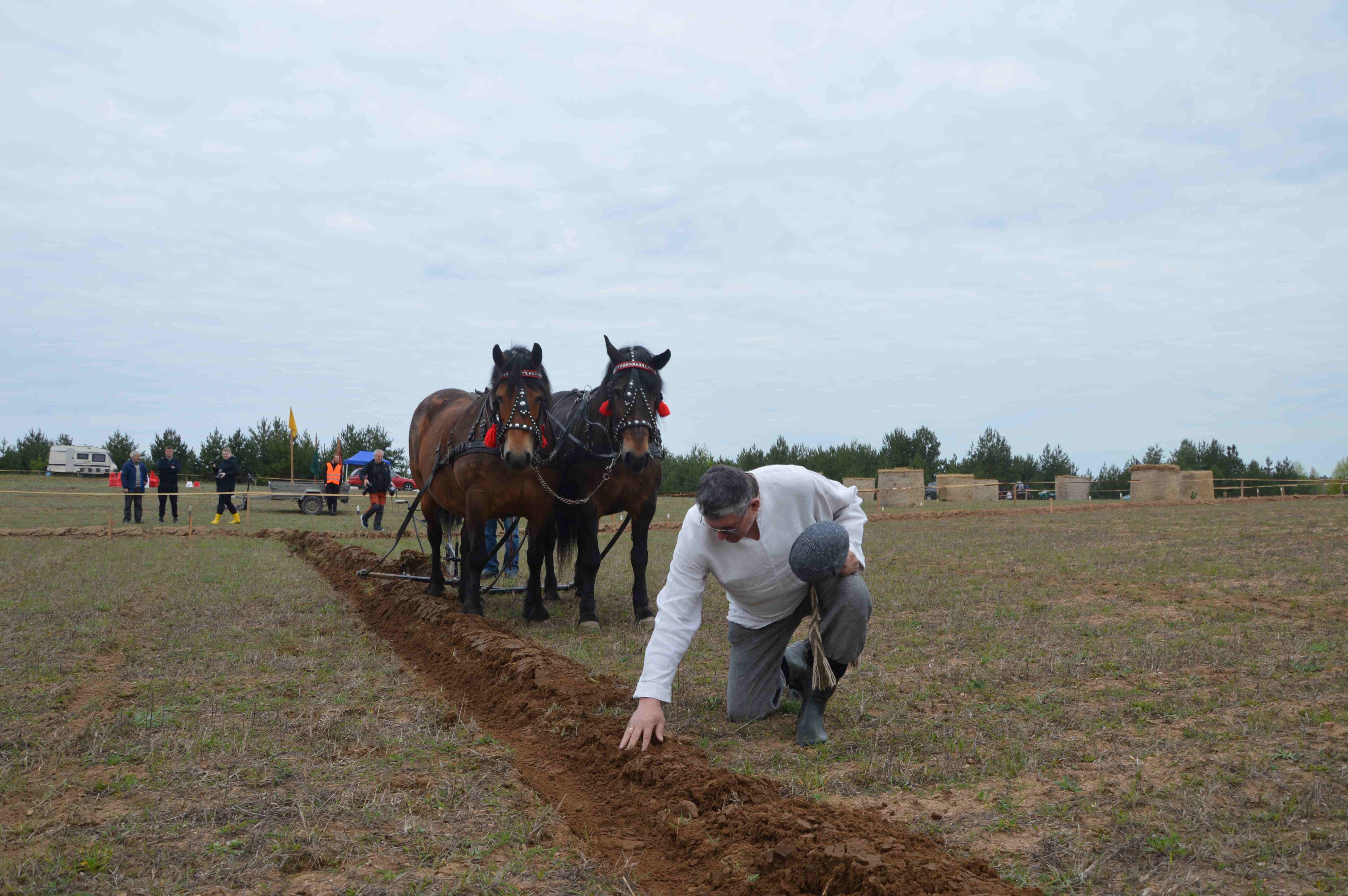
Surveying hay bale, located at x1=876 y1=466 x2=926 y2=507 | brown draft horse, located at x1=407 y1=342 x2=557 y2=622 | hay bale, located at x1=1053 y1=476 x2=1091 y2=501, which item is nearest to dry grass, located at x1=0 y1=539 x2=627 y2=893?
brown draft horse, located at x1=407 y1=342 x2=557 y2=622

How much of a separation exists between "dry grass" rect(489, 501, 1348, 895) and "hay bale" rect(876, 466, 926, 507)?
28859 mm

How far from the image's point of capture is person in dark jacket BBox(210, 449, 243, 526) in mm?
21562

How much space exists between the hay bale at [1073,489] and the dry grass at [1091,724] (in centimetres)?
3719

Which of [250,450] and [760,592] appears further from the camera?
[250,450]

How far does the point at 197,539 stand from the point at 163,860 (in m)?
15.7

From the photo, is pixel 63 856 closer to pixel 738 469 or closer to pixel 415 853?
pixel 415 853

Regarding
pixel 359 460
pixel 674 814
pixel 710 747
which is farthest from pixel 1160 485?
pixel 674 814

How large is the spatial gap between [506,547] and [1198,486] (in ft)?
119

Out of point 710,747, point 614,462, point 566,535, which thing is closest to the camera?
point 710,747

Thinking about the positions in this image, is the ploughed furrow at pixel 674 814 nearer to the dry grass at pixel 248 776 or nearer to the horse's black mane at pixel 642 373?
the dry grass at pixel 248 776

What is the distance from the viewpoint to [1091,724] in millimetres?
4324

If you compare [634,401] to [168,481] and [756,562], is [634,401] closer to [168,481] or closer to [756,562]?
[756,562]

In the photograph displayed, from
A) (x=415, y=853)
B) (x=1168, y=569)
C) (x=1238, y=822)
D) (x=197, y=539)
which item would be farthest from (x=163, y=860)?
(x=197, y=539)

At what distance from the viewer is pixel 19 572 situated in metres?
11.1
